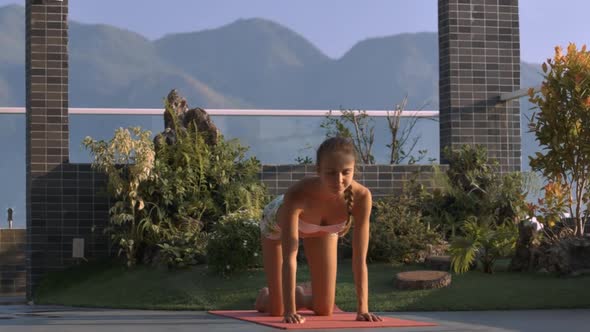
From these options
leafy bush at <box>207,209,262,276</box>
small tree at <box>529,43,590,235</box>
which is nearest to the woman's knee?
leafy bush at <box>207,209,262,276</box>

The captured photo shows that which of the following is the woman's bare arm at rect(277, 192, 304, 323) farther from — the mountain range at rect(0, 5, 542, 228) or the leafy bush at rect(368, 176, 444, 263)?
the mountain range at rect(0, 5, 542, 228)

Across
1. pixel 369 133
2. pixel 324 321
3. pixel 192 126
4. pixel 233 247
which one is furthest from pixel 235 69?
pixel 324 321

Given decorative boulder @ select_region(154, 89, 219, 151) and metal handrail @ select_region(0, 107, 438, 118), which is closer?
decorative boulder @ select_region(154, 89, 219, 151)

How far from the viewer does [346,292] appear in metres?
8.42

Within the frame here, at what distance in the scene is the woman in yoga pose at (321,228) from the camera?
6.39 metres

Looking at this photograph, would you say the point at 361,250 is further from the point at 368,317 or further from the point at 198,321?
the point at 198,321

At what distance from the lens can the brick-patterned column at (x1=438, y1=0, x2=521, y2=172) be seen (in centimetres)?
1188

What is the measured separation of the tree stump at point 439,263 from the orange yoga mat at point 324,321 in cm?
196

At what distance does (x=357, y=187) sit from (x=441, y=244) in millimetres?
3520

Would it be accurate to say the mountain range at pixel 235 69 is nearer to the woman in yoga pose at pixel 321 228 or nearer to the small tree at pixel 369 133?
the small tree at pixel 369 133

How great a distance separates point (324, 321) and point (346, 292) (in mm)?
1732

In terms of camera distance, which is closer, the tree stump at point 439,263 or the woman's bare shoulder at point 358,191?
the woman's bare shoulder at point 358,191

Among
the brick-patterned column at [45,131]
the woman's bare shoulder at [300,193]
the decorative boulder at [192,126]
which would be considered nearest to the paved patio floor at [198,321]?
the woman's bare shoulder at [300,193]

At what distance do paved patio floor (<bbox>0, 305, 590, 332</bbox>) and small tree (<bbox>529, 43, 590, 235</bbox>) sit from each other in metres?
1.93
